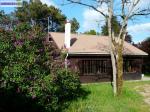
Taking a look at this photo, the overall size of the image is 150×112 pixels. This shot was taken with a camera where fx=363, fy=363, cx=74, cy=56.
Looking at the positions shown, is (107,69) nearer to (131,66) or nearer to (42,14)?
(131,66)

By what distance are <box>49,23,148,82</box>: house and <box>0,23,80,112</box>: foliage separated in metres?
14.1

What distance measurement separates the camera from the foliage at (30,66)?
14211 millimetres

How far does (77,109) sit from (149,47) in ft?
102

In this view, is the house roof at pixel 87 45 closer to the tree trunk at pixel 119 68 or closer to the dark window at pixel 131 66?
the dark window at pixel 131 66

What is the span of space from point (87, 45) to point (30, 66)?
68.4ft

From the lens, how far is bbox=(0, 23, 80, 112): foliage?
46.6 ft

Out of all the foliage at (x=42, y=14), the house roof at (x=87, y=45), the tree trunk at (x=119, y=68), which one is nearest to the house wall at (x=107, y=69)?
the house roof at (x=87, y=45)

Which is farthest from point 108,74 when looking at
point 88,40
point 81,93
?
point 81,93

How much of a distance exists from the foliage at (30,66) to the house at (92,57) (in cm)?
1414

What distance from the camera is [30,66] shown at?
1476 centimetres

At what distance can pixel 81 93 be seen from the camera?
70.2ft

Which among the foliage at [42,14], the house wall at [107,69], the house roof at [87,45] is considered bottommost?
the house wall at [107,69]

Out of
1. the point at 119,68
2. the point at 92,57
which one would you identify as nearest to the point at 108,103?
the point at 119,68

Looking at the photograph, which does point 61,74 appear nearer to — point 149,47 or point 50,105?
point 50,105
